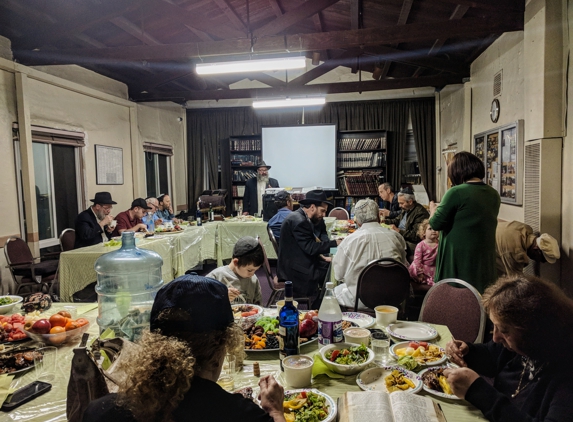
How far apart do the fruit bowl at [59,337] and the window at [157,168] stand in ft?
22.2

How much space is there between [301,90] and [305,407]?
23.5 ft

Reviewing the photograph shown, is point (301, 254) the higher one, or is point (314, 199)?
point (314, 199)

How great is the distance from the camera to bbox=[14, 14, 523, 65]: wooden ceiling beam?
432 cm

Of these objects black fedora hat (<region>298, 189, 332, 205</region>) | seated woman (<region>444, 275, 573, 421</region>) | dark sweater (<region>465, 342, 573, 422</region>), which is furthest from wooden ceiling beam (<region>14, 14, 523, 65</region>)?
dark sweater (<region>465, 342, 573, 422</region>)

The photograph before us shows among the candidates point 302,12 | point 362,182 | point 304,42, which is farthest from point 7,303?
point 362,182

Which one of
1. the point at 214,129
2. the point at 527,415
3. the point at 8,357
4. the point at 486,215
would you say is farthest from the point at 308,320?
the point at 214,129

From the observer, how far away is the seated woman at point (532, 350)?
1.13m

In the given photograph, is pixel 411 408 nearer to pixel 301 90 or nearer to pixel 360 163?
pixel 301 90

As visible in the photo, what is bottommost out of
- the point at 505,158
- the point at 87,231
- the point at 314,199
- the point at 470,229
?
the point at 87,231

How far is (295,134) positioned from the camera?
8945mm

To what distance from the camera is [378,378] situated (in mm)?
1431

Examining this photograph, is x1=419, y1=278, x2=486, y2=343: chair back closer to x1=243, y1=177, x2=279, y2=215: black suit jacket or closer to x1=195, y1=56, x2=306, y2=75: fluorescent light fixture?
x1=195, y1=56, x2=306, y2=75: fluorescent light fixture

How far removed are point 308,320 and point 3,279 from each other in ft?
15.4

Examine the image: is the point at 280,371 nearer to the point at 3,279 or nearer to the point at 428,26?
the point at 428,26
